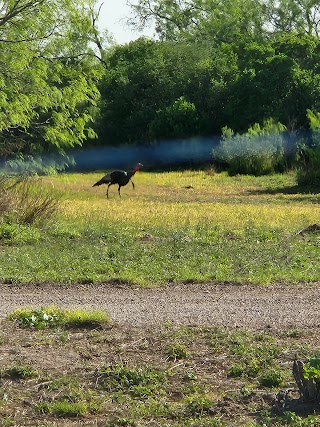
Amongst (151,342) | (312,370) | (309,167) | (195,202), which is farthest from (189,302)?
(309,167)

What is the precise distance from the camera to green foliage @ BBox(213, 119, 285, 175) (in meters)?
39.0

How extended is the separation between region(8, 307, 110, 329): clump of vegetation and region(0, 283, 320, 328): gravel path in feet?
1.11

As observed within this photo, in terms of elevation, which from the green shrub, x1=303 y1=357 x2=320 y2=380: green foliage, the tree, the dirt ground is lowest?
the green shrub

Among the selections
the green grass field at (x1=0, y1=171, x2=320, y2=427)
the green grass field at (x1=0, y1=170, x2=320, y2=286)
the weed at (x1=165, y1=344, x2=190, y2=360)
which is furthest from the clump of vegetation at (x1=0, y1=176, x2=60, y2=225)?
the weed at (x1=165, y1=344, x2=190, y2=360)

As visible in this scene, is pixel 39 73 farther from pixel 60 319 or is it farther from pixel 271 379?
pixel 271 379

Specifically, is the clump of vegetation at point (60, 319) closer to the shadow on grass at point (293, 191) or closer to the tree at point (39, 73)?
the tree at point (39, 73)

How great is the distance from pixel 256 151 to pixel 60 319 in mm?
31320

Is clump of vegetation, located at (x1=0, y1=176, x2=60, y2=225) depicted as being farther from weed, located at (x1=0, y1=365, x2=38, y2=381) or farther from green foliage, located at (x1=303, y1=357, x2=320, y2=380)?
green foliage, located at (x1=303, y1=357, x2=320, y2=380)

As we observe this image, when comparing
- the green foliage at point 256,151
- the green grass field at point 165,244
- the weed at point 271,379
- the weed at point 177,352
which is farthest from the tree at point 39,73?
the green foliage at point 256,151

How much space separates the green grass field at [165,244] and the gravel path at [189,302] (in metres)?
0.43

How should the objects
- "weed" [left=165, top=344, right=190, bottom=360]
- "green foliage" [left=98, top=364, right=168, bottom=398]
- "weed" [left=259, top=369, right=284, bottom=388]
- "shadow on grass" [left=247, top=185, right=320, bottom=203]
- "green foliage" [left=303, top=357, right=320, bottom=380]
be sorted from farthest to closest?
1. "shadow on grass" [left=247, top=185, right=320, bottom=203]
2. "weed" [left=165, top=344, right=190, bottom=360]
3. "weed" [left=259, top=369, right=284, bottom=388]
4. "green foliage" [left=98, top=364, right=168, bottom=398]
5. "green foliage" [left=303, top=357, right=320, bottom=380]

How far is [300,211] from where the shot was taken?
22.1 metres

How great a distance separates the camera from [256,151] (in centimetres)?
3897

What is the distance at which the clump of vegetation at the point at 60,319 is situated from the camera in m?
8.20
